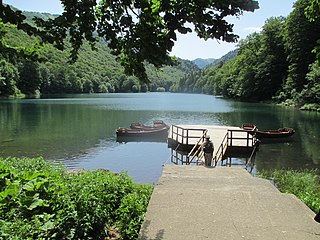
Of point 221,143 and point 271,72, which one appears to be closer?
point 221,143

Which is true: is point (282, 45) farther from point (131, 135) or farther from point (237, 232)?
point (237, 232)

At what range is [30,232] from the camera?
13.7 ft

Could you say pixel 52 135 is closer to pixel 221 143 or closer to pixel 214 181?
pixel 221 143

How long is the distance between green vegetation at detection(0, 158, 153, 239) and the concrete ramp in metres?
0.50

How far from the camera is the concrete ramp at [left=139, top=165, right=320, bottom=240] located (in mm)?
5449

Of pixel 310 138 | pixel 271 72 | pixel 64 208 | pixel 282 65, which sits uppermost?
pixel 282 65

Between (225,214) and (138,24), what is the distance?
4.08 metres

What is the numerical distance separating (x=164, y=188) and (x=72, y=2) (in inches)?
213

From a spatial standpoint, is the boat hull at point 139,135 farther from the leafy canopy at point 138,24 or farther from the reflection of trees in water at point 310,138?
the leafy canopy at point 138,24

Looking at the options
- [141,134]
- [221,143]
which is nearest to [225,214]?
[221,143]

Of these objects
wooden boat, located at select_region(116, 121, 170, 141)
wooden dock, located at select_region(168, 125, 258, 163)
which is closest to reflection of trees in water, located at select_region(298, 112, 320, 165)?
wooden dock, located at select_region(168, 125, 258, 163)

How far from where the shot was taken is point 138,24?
4250mm

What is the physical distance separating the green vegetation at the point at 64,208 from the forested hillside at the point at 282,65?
175ft

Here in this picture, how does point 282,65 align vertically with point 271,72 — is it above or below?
above
